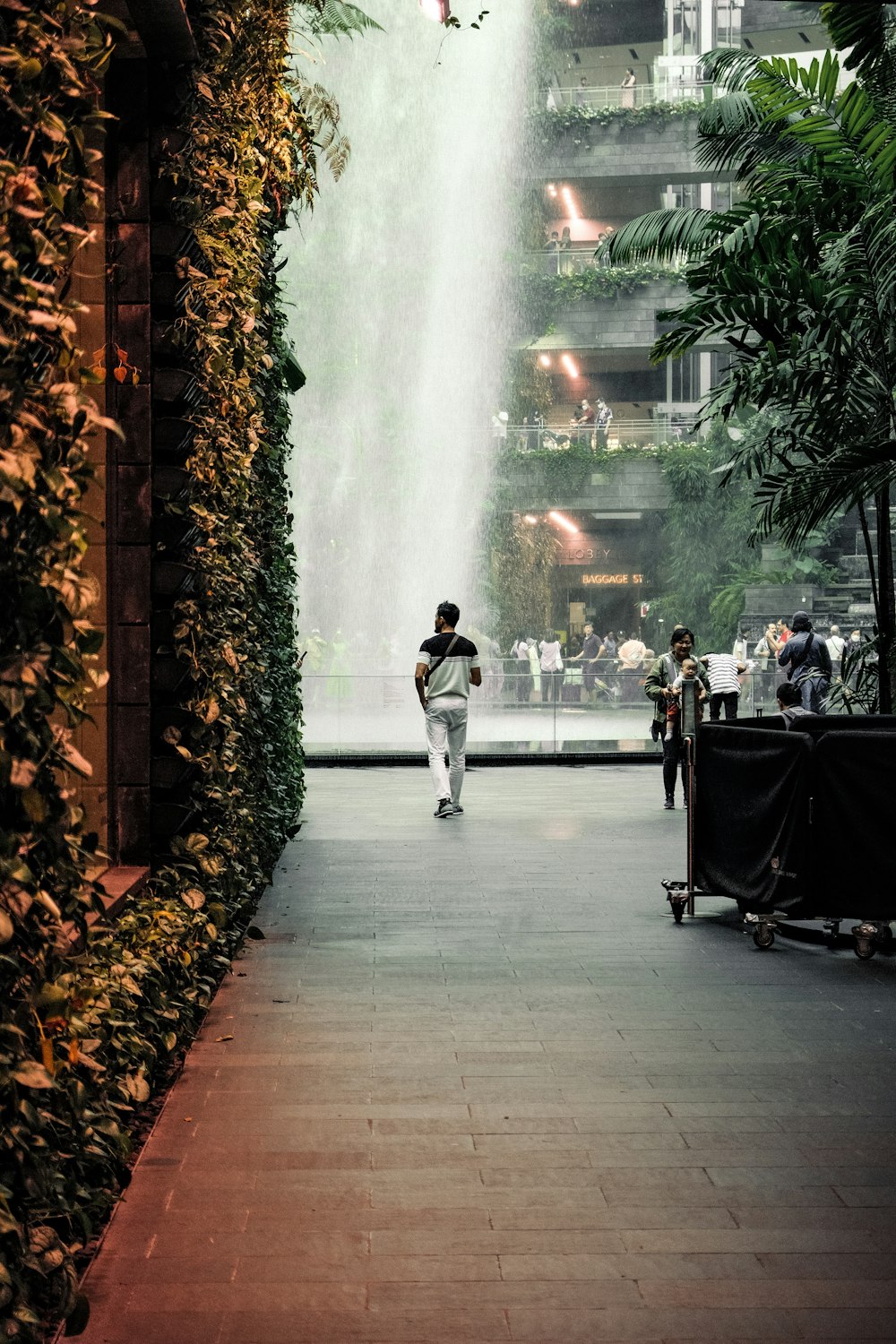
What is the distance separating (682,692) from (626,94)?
41.8m

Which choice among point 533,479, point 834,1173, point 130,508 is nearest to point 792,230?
point 130,508

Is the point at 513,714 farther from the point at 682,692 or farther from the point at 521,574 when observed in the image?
the point at 521,574

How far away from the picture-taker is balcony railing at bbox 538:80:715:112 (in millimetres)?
49594

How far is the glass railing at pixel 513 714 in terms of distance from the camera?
73.3ft

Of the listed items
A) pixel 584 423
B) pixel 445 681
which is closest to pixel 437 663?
pixel 445 681

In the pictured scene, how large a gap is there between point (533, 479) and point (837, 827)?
3871 centimetres

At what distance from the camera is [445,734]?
13.9 meters

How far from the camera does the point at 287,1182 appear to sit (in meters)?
4.41

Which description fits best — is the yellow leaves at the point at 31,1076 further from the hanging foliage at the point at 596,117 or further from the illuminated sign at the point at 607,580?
the hanging foliage at the point at 596,117

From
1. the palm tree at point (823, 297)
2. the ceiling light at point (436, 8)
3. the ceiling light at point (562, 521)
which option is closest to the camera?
the ceiling light at point (436, 8)

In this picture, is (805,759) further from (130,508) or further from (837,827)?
(130,508)

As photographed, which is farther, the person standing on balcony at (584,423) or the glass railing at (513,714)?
the person standing on balcony at (584,423)

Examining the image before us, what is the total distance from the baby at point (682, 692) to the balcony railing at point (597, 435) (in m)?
32.4

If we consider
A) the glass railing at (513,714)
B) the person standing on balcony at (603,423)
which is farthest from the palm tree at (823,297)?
the person standing on balcony at (603,423)
